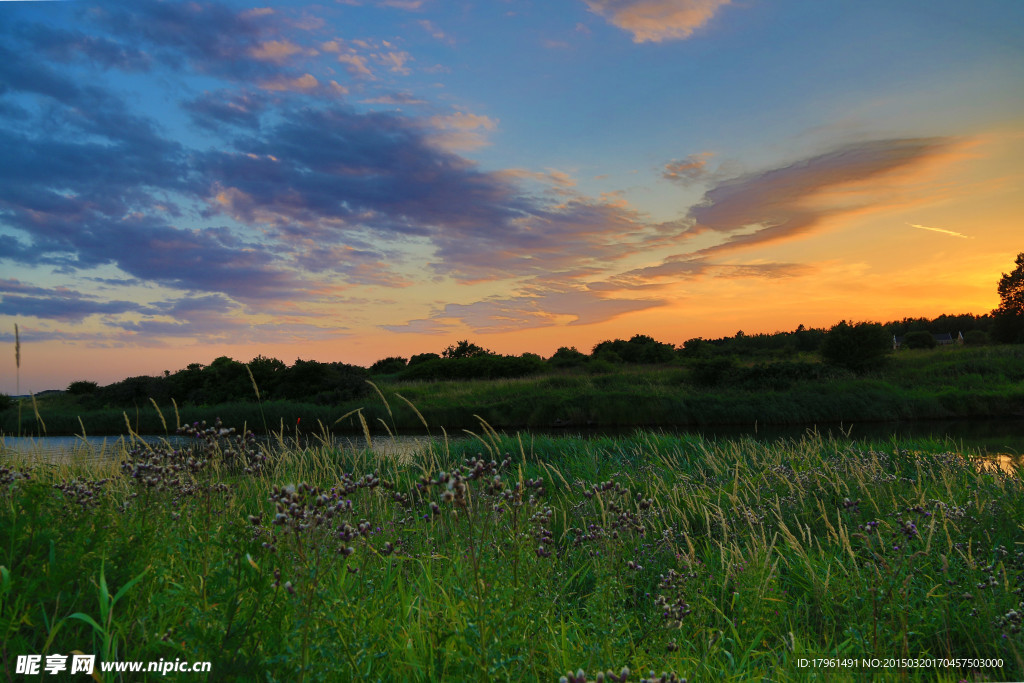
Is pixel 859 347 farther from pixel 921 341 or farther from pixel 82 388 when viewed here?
pixel 82 388

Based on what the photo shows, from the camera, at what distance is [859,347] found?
36969 mm

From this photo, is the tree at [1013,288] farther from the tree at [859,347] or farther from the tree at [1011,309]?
the tree at [859,347]

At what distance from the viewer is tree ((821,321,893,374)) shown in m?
36.9

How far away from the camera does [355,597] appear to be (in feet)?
10.0

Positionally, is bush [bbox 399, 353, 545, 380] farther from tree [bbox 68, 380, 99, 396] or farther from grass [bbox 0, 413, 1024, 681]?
grass [bbox 0, 413, 1024, 681]

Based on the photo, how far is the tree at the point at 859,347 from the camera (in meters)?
36.9

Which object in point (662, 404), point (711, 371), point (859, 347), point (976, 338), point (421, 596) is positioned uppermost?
point (976, 338)

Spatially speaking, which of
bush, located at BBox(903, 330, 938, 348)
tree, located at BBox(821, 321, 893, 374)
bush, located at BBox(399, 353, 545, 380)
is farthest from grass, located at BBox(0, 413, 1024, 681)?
bush, located at BBox(903, 330, 938, 348)

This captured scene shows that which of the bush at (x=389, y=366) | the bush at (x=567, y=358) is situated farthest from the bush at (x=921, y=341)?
the bush at (x=389, y=366)

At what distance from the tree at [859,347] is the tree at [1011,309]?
28025mm

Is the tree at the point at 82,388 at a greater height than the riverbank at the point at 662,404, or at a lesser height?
greater

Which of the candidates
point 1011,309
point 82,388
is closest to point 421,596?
point 82,388

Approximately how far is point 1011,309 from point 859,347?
117 ft

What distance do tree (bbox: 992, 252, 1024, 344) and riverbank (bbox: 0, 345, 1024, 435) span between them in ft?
80.3
